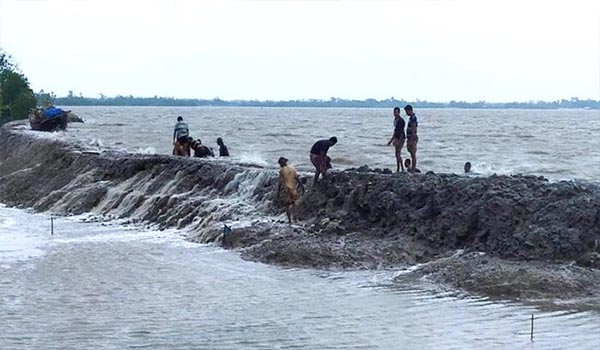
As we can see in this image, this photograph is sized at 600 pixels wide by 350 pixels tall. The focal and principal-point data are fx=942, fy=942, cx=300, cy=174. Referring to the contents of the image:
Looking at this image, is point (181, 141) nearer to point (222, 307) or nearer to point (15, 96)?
point (222, 307)

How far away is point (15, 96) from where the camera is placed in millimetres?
70812

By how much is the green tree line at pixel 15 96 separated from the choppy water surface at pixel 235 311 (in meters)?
52.3

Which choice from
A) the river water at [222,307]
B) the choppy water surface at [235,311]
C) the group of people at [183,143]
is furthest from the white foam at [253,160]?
the choppy water surface at [235,311]

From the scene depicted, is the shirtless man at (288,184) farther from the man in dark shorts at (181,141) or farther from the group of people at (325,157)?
the man in dark shorts at (181,141)

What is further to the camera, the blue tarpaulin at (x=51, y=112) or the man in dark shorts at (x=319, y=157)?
the blue tarpaulin at (x=51, y=112)

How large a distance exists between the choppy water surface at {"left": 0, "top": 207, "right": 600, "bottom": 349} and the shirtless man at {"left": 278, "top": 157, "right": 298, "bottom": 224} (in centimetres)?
183

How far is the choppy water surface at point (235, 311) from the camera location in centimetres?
1084

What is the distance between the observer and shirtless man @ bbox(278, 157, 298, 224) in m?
18.3

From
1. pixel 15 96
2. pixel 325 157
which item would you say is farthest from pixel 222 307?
pixel 15 96

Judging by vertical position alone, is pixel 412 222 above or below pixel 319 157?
below

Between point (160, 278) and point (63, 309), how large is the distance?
2.55m

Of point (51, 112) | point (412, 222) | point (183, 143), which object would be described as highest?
point (51, 112)

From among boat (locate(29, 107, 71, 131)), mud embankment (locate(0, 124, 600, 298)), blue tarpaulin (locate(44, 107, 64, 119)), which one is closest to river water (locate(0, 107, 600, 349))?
mud embankment (locate(0, 124, 600, 298))

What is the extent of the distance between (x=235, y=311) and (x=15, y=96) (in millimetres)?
62401
